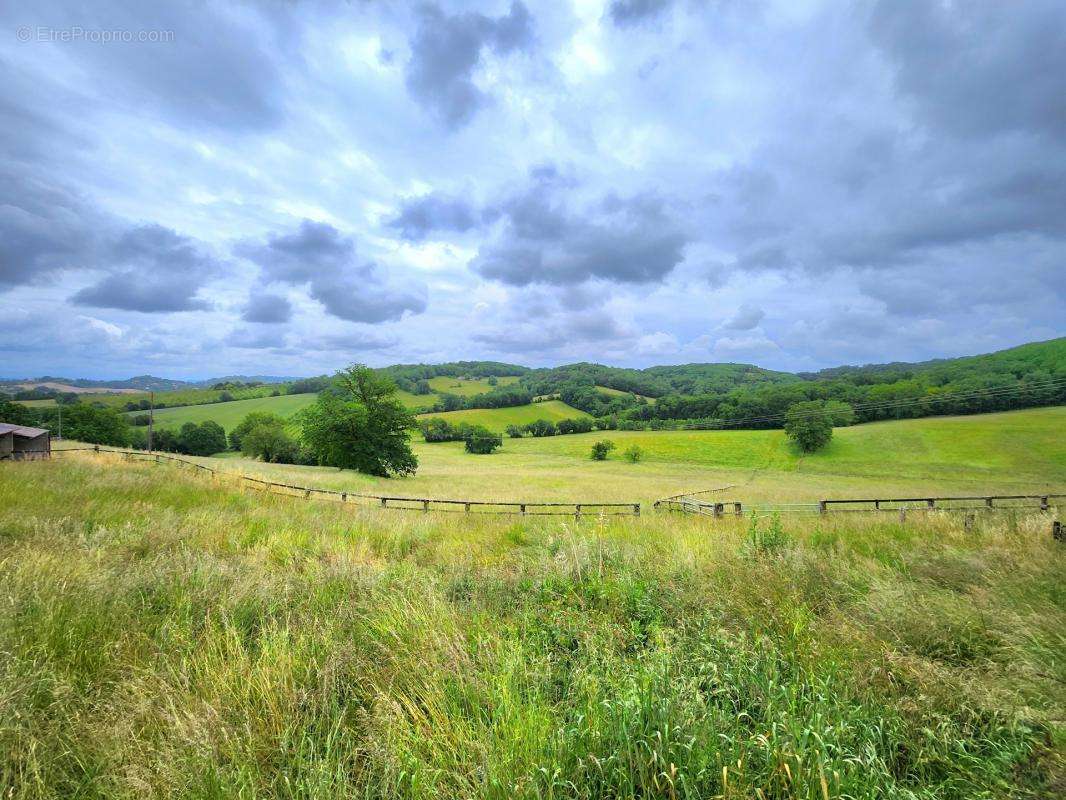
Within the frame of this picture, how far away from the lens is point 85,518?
700 cm

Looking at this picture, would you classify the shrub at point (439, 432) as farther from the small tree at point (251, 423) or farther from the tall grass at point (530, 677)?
the tall grass at point (530, 677)

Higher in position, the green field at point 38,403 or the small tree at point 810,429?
the green field at point 38,403

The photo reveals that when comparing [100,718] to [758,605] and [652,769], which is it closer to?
[652,769]

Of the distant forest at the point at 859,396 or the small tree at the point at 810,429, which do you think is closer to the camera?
the small tree at the point at 810,429

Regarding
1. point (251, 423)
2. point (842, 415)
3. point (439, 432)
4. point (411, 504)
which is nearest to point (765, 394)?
point (842, 415)

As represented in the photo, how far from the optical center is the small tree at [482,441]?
91.1m

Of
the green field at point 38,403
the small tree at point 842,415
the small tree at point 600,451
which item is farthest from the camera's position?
the small tree at point 842,415

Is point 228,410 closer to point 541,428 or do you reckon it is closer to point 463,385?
point 541,428

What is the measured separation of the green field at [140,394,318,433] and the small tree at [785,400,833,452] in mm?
89410

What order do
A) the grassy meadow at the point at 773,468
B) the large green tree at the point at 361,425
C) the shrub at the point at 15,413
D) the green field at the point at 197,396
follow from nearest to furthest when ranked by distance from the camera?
the grassy meadow at the point at 773,468
the large green tree at the point at 361,425
the shrub at the point at 15,413
the green field at the point at 197,396

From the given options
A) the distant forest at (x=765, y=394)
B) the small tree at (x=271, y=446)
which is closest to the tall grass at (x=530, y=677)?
the distant forest at (x=765, y=394)

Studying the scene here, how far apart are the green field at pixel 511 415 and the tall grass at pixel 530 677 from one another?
100919 millimetres

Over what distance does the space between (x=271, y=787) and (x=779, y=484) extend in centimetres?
6011

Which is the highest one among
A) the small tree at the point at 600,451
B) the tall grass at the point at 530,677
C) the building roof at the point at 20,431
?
the building roof at the point at 20,431
